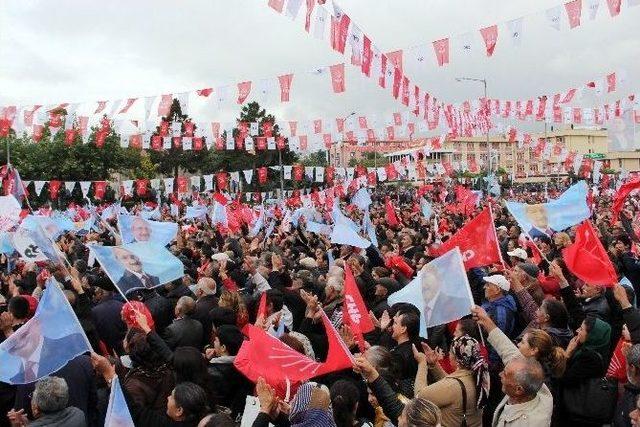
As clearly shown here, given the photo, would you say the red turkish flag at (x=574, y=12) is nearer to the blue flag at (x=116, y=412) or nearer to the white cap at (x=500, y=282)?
the white cap at (x=500, y=282)

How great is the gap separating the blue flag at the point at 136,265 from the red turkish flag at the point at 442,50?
11238 mm

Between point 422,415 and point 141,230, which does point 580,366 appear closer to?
point 422,415

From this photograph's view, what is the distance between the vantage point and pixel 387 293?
7.54m

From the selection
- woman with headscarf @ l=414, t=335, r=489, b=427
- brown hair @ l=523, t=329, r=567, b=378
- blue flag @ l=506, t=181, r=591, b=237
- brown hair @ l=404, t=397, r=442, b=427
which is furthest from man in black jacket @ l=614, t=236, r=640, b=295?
brown hair @ l=404, t=397, r=442, b=427

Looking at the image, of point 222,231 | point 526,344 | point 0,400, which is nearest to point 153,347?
point 0,400

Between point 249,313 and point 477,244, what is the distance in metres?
2.56

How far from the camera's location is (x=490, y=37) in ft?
50.6

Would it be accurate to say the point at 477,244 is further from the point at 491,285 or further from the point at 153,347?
the point at 153,347

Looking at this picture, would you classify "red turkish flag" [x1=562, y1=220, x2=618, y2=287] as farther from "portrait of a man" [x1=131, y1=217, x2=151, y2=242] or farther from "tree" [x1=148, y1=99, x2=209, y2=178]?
"tree" [x1=148, y1=99, x2=209, y2=178]

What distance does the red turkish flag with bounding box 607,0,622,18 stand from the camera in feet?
39.5

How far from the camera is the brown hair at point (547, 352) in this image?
4.55m

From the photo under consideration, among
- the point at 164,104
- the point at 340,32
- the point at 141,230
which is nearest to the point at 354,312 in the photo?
the point at 141,230

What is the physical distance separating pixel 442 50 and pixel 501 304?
1169 cm

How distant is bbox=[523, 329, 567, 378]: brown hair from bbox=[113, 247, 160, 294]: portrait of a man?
13.5ft
